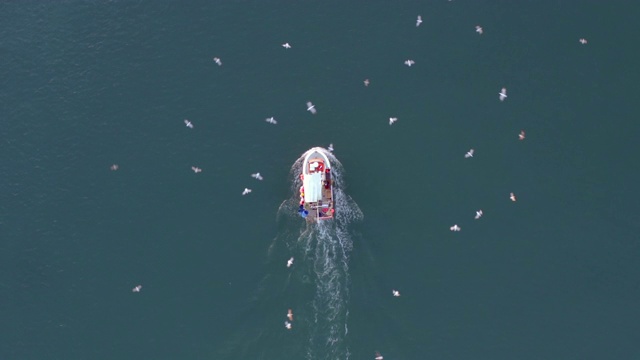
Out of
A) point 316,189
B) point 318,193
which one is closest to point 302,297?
point 318,193

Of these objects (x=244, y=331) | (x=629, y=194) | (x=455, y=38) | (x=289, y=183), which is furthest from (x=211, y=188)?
(x=629, y=194)

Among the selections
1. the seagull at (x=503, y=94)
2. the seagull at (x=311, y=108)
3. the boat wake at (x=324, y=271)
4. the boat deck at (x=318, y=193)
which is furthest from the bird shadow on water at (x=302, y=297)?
the seagull at (x=503, y=94)

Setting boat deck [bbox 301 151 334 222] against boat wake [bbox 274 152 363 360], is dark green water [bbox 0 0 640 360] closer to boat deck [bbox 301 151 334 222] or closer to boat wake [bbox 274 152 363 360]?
boat wake [bbox 274 152 363 360]

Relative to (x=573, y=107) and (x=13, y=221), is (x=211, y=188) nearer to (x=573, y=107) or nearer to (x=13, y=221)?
(x=13, y=221)

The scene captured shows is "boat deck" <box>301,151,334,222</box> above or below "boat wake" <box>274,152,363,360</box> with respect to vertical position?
above

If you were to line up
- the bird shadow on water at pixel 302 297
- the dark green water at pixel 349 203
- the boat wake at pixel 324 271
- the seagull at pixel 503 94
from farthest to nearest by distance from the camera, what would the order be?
the seagull at pixel 503 94, the dark green water at pixel 349 203, the bird shadow on water at pixel 302 297, the boat wake at pixel 324 271

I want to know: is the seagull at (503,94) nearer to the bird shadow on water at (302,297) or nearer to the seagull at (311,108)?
the seagull at (311,108)

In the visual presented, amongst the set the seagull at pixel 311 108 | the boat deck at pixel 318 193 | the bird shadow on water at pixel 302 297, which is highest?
the seagull at pixel 311 108

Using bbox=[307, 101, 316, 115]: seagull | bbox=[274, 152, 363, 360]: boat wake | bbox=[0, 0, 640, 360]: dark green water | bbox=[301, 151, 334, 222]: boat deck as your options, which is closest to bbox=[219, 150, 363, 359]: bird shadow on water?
bbox=[274, 152, 363, 360]: boat wake
